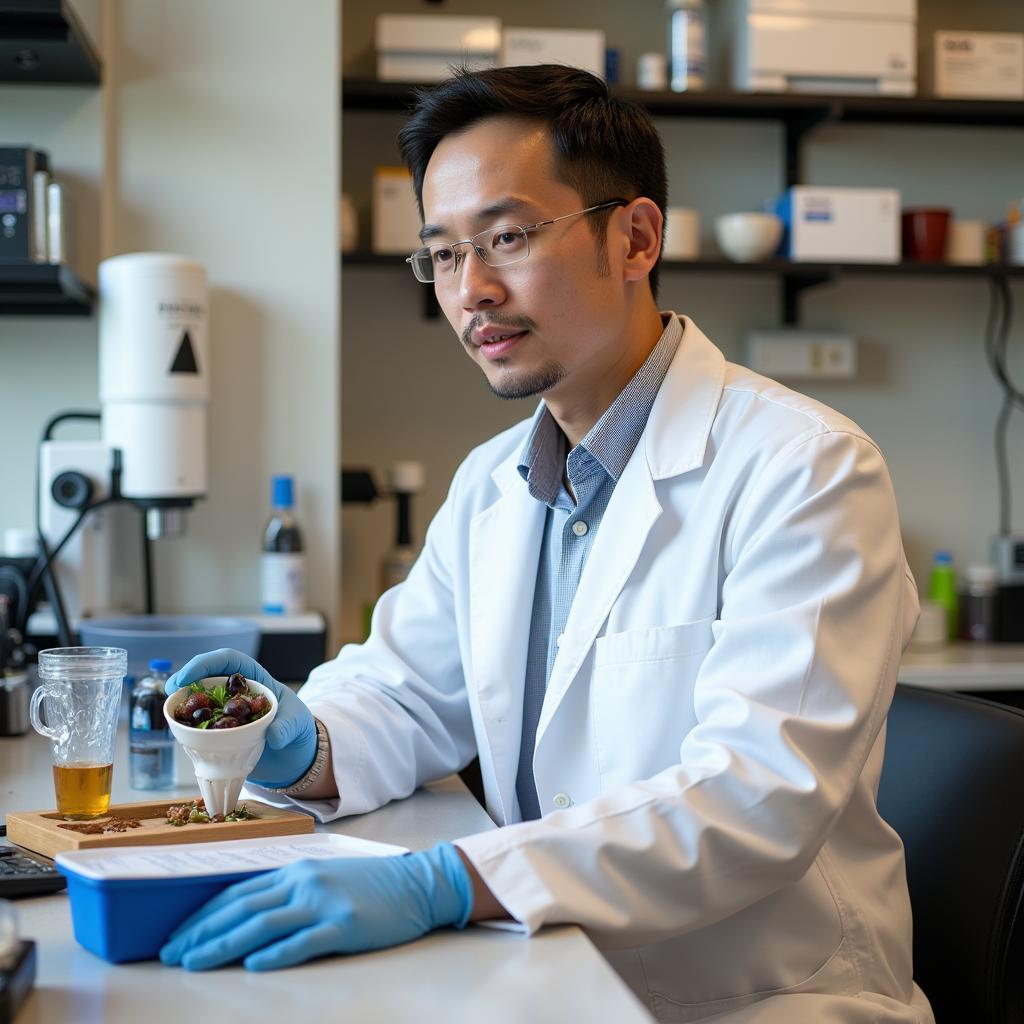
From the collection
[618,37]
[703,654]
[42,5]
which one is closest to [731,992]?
[703,654]

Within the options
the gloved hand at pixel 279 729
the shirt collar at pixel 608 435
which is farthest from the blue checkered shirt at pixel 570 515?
the gloved hand at pixel 279 729

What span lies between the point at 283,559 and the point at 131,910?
1.42 m

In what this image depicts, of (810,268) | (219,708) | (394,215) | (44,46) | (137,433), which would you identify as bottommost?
(219,708)

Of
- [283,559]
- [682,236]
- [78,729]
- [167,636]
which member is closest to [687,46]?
[682,236]

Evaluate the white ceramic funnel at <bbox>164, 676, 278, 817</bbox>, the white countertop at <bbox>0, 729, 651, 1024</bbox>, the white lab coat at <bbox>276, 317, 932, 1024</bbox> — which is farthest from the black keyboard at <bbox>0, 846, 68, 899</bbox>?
the white lab coat at <bbox>276, 317, 932, 1024</bbox>

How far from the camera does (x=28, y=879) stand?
97 centimetres

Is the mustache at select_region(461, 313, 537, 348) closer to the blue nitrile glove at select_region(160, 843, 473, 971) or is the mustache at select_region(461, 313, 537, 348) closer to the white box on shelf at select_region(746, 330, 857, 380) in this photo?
the blue nitrile glove at select_region(160, 843, 473, 971)

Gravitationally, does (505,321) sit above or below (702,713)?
above

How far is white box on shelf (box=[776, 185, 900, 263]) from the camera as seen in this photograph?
2711mm

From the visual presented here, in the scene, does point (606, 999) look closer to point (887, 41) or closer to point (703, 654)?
point (703, 654)

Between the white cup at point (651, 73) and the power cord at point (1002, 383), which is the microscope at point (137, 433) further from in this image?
the power cord at point (1002, 383)

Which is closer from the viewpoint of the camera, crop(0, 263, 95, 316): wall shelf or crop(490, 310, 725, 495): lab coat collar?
crop(490, 310, 725, 495): lab coat collar

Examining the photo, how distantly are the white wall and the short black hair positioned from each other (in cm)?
93

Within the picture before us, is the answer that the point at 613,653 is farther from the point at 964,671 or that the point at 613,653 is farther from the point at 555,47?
the point at 555,47
